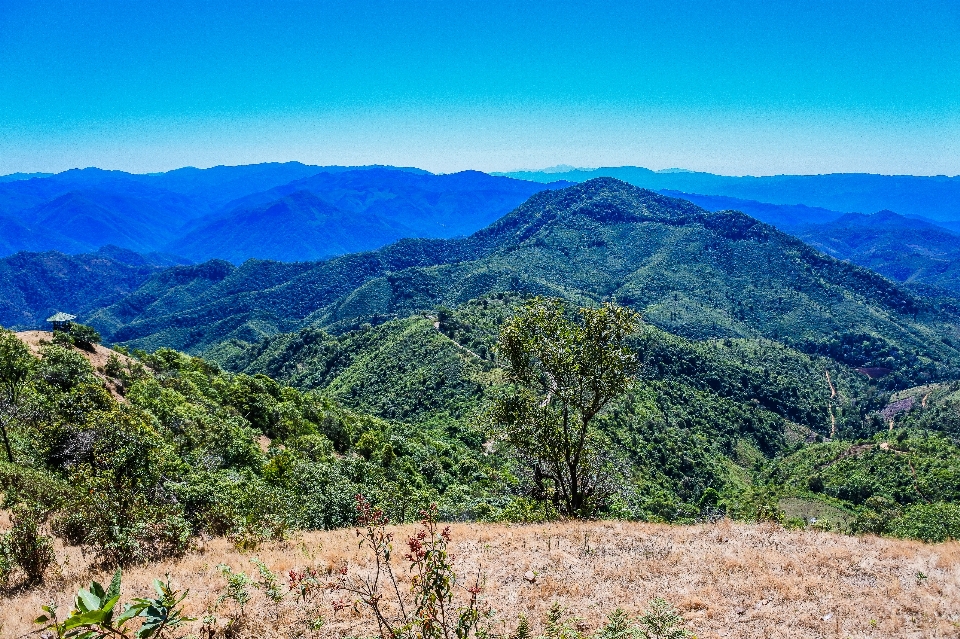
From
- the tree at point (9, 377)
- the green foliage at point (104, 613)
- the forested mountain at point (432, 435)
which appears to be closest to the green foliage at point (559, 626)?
the green foliage at point (104, 613)

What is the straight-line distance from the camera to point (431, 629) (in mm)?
5672

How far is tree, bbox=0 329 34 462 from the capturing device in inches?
848

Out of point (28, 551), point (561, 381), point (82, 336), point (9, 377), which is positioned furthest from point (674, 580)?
point (82, 336)

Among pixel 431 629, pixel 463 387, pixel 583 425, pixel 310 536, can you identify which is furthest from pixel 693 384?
pixel 431 629

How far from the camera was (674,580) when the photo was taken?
1205 cm

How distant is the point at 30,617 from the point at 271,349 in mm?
141329

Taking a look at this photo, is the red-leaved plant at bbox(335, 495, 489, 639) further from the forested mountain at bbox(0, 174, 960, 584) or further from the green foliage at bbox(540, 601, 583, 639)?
the forested mountain at bbox(0, 174, 960, 584)

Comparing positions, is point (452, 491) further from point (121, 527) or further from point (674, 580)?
point (674, 580)

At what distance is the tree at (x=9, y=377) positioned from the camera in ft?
70.7

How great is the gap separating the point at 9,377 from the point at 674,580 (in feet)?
91.0

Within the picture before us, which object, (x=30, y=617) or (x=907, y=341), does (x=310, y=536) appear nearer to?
(x=30, y=617)

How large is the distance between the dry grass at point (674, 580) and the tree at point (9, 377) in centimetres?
1414

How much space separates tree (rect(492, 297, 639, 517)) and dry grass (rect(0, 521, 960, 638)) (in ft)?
19.1

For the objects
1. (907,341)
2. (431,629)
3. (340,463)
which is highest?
(431,629)
